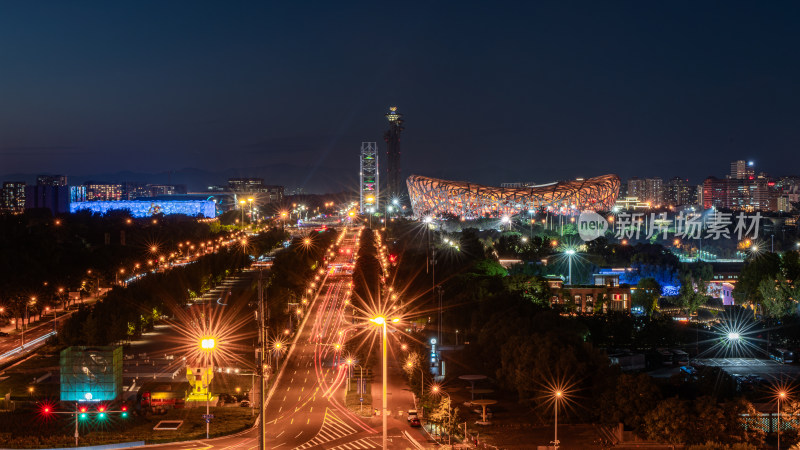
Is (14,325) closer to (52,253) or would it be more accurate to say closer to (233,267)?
(52,253)

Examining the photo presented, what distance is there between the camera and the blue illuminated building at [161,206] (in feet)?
287

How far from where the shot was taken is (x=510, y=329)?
17.7m

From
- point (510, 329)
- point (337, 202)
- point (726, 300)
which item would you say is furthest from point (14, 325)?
point (337, 202)

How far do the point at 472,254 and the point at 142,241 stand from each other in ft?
71.9

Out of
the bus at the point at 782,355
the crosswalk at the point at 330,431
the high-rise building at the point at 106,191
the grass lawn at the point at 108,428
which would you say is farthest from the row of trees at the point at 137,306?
the high-rise building at the point at 106,191

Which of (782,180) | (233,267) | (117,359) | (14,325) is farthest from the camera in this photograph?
(782,180)

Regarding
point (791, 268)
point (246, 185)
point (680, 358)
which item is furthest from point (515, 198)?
point (246, 185)

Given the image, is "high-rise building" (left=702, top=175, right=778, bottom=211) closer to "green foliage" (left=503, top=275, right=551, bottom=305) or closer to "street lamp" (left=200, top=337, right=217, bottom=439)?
"green foliage" (left=503, top=275, right=551, bottom=305)

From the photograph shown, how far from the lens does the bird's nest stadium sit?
206ft

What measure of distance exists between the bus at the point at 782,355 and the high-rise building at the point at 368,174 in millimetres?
72503

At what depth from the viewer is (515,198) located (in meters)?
63.0

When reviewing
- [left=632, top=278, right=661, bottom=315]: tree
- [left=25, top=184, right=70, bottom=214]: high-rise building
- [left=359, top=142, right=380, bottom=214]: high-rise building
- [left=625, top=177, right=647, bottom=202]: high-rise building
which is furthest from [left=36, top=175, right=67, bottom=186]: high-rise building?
[left=632, top=278, right=661, bottom=315]: tree

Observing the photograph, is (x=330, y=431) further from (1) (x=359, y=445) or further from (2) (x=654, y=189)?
(2) (x=654, y=189)

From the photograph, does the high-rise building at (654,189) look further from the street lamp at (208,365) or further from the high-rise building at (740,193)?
the street lamp at (208,365)
